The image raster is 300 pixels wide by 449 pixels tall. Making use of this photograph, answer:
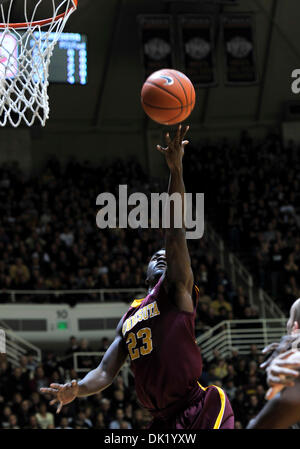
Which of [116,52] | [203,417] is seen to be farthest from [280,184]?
[203,417]

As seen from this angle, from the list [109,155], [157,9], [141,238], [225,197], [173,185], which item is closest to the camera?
[173,185]

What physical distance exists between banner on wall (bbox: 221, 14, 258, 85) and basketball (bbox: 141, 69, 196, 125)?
12.1m

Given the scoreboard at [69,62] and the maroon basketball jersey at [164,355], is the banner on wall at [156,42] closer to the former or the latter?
the scoreboard at [69,62]

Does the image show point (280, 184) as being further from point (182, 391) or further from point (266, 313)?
point (182, 391)

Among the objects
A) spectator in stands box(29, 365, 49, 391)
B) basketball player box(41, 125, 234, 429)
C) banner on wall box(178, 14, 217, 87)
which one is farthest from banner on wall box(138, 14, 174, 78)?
basketball player box(41, 125, 234, 429)

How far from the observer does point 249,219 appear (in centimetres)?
1873

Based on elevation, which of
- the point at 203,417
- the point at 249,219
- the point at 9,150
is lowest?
the point at 203,417

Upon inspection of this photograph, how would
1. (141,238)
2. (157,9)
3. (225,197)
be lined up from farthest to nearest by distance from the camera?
(225,197) < (157,9) < (141,238)

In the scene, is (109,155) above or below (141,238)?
above

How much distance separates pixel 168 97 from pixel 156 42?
1200cm

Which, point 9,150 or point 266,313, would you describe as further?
point 9,150

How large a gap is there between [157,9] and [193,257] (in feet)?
21.2

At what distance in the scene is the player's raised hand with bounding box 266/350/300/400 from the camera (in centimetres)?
317

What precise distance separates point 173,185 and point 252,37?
13529 mm
